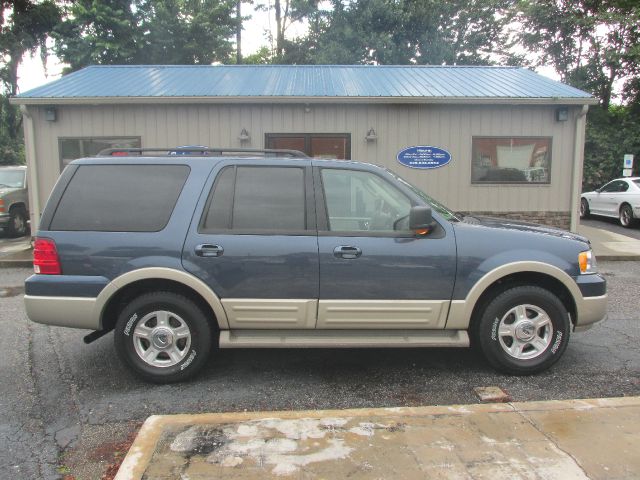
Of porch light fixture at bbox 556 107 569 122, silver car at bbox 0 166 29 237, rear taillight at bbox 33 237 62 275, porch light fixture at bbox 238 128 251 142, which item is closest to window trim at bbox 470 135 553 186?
porch light fixture at bbox 556 107 569 122

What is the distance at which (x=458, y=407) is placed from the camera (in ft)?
11.3

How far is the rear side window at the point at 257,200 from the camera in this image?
4.04 meters

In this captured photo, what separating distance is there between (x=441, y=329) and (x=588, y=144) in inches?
819

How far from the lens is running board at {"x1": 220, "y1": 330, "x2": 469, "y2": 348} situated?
399 cm

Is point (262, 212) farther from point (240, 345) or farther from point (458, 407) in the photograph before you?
point (458, 407)

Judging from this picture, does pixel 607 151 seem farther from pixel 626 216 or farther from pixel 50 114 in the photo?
pixel 50 114

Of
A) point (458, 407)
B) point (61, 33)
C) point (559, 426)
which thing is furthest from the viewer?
point (61, 33)

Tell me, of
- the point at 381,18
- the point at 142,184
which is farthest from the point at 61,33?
the point at 142,184

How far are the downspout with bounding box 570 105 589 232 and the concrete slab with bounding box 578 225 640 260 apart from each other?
31.5 inches

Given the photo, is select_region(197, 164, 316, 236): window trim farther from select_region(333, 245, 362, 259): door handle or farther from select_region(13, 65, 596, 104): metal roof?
select_region(13, 65, 596, 104): metal roof

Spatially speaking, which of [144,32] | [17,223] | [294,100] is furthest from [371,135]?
[144,32]

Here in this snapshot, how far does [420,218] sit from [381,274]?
1.71 feet

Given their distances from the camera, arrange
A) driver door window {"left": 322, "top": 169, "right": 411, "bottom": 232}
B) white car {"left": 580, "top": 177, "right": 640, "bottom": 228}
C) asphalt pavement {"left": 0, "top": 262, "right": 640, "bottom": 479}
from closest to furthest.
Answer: asphalt pavement {"left": 0, "top": 262, "right": 640, "bottom": 479} < driver door window {"left": 322, "top": 169, "right": 411, "bottom": 232} < white car {"left": 580, "top": 177, "right": 640, "bottom": 228}

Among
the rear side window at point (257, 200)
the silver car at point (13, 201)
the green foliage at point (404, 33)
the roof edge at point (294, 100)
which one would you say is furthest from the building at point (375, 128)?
the green foliage at point (404, 33)
